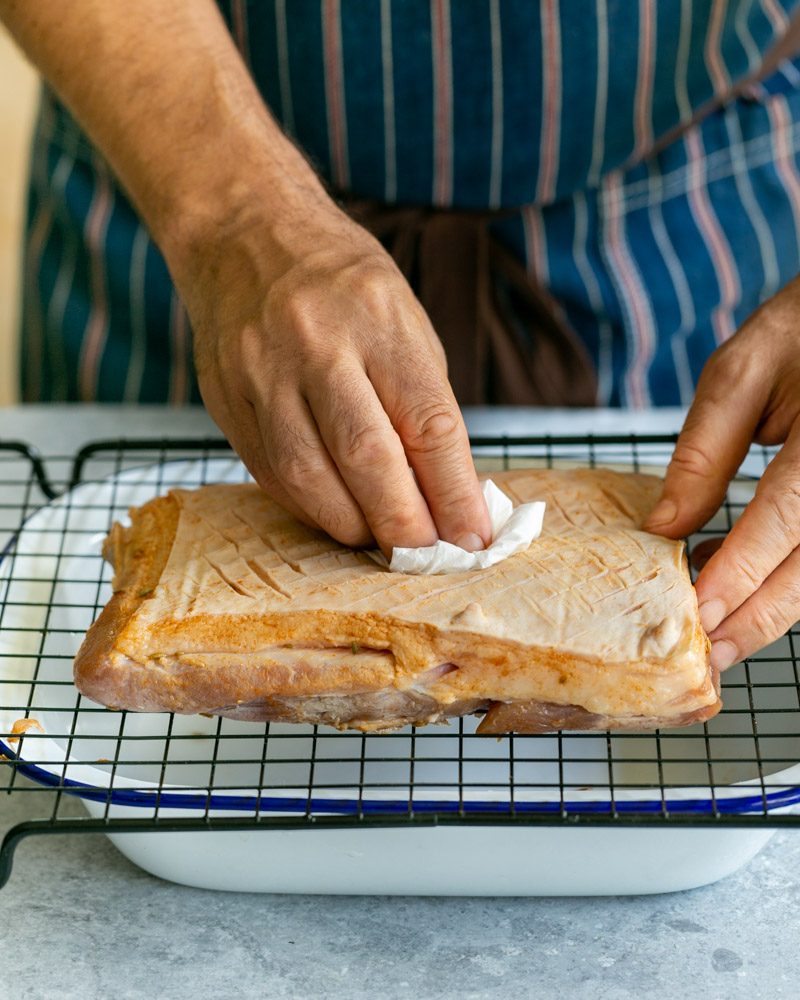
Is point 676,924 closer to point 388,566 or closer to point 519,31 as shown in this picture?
point 388,566

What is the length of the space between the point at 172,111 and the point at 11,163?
4.59m

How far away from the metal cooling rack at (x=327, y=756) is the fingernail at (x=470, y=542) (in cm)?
25

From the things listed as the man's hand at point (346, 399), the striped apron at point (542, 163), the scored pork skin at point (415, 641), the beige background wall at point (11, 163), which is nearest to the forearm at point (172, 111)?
the man's hand at point (346, 399)

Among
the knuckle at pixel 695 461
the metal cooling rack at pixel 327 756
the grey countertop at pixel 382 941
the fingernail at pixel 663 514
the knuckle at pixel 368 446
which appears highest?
the knuckle at pixel 368 446

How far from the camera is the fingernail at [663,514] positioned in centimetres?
171

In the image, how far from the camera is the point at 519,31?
2.21m

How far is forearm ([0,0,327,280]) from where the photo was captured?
73.1 inches

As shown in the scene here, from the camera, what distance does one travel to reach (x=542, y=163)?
7.75ft

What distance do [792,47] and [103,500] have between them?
1.66 m

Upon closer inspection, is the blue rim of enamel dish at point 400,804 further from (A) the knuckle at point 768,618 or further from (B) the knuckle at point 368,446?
(B) the knuckle at point 368,446

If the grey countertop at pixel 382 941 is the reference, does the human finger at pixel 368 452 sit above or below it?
above

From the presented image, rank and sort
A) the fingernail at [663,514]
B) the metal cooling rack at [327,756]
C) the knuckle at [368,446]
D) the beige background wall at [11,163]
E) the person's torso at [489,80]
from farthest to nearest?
1. the beige background wall at [11,163]
2. the person's torso at [489,80]
3. the fingernail at [663,514]
4. the knuckle at [368,446]
5. the metal cooling rack at [327,756]

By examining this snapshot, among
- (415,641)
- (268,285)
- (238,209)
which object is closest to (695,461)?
(415,641)

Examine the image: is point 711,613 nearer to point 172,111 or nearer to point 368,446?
point 368,446
